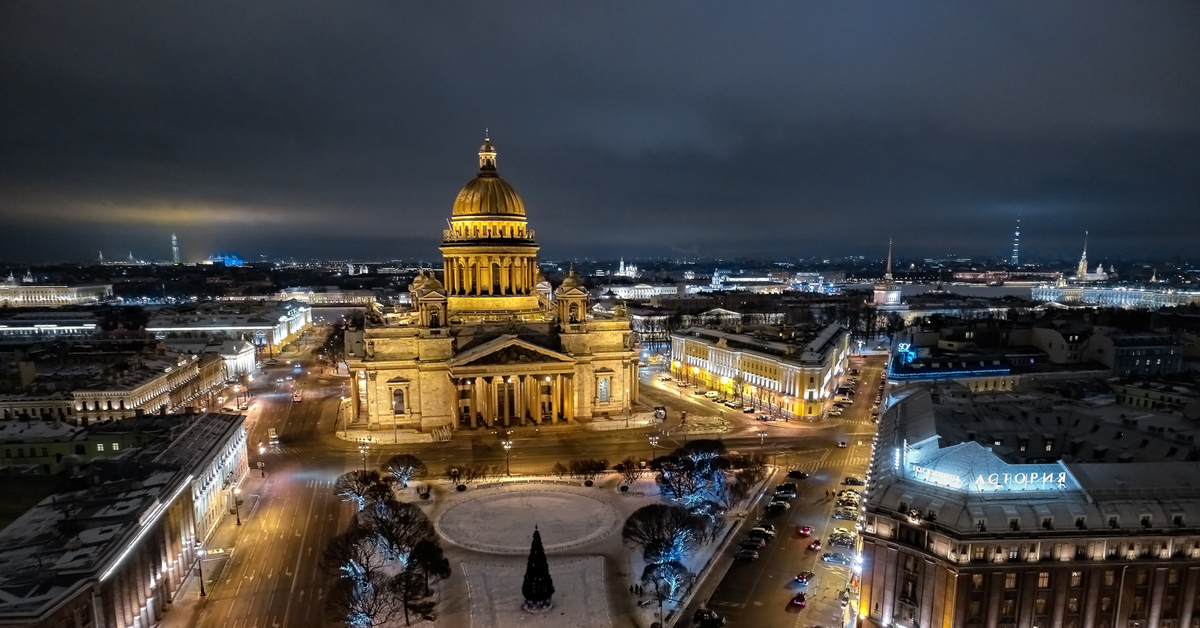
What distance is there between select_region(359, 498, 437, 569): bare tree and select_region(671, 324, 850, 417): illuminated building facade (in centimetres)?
5913

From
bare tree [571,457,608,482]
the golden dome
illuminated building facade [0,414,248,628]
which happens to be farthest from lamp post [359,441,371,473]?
the golden dome

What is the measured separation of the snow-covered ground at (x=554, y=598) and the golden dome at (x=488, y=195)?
64910 mm

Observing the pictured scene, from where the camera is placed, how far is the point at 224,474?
195 ft

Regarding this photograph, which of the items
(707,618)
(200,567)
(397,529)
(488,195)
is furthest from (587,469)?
(488,195)

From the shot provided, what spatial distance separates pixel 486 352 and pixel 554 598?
4574 centimetres

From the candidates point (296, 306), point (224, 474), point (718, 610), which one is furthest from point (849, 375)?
point (296, 306)

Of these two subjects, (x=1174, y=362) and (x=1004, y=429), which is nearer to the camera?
(x=1004, y=429)

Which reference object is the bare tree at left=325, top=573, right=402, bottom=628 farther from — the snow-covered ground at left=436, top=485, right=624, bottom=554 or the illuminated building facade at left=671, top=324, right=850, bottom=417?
the illuminated building facade at left=671, top=324, right=850, bottom=417

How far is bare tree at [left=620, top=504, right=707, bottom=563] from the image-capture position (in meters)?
46.9

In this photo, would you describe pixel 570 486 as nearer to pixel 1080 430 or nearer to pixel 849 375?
pixel 1080 430

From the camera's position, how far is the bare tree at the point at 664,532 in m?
46.9

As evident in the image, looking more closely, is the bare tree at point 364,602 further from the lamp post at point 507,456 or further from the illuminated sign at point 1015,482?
the illuminated sign at point 1015,482

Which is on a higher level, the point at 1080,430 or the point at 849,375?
the point at 1080,430

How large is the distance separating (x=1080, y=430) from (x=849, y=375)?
66.6m
